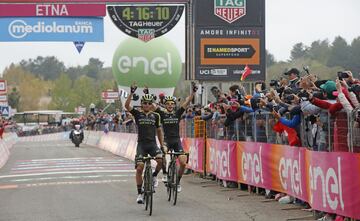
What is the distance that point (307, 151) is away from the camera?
12234 millimetres

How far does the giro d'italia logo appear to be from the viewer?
80.7ft

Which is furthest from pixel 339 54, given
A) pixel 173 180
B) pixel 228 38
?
pixel 173 180

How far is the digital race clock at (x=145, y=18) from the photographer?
23734 millimetres

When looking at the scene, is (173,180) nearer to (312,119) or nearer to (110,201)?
(110,201)

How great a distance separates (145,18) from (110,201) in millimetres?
10157

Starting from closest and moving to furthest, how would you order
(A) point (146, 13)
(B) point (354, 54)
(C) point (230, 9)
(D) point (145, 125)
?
1. (D) point (145, 125)
2. (A) point (146, 13)
3. (C) point (230, 9)
4. (B) point (354, 54)

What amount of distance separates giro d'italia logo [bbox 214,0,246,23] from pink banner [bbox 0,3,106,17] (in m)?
3.71

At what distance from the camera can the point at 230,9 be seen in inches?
973

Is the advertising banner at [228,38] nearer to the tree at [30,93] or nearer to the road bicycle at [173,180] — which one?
the road bicycle at [173,180]

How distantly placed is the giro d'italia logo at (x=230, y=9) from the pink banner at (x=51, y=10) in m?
3.71

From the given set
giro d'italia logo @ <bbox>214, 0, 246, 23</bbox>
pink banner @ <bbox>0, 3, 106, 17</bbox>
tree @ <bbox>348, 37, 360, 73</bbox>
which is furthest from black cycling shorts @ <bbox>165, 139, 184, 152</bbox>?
tree @ <bbox>348, 37, 360, 73</bbox>

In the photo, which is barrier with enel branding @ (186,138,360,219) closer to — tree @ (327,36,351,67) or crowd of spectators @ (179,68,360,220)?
crowd of spectators @ (179,68,360,220)

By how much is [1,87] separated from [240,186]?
28796 mm

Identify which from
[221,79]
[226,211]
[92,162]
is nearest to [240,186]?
[226,211]
